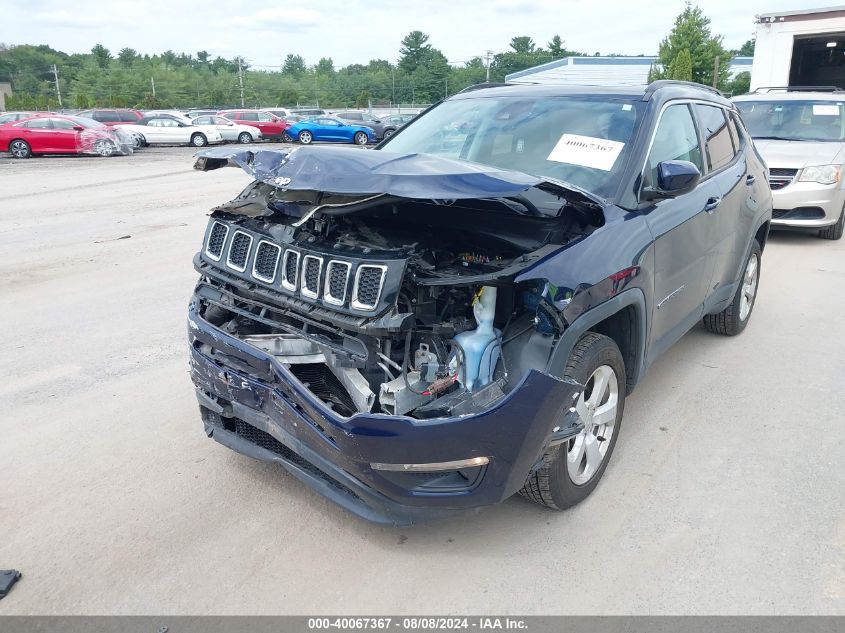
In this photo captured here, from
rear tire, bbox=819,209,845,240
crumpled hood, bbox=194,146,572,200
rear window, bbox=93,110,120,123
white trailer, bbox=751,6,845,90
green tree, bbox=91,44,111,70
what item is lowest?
rear tire, bbox=819,209,845,240

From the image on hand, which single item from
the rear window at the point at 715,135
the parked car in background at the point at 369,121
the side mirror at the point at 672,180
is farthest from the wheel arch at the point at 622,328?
the parked car in background at the point at 369,121

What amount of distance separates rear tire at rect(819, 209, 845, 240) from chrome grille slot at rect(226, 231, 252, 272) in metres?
9.04

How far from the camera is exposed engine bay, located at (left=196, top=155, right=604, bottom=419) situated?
2672 millimetres

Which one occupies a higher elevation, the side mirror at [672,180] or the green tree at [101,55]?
the green tree at [101,55]

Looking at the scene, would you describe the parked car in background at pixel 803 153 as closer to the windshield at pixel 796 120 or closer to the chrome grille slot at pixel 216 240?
the windshield at pixel 796 120

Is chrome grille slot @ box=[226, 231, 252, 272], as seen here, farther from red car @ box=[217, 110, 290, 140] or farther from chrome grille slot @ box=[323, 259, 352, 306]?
red car @ box=[217, 110, 290, 140]

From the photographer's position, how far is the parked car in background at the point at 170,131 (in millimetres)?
29094

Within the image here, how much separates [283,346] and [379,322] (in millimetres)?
544

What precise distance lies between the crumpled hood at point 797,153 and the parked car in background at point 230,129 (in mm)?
25933

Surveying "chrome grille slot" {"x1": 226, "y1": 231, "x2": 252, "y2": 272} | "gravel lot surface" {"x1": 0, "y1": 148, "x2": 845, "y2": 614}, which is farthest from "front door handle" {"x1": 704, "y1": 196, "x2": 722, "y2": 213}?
"chrome grille slot" {"x1": 226, "y1": 231, "x2": 252, "y2": 272}

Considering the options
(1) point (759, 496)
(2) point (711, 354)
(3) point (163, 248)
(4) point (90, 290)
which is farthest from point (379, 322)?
(3) point (163, 248)

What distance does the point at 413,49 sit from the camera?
87.0 m

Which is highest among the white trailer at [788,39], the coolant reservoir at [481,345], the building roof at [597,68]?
the building roof at [597,68]

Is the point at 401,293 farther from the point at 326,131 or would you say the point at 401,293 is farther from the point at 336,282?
the point at 326,131
